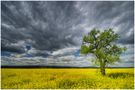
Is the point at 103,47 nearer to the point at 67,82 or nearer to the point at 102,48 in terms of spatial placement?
the point at 102,48

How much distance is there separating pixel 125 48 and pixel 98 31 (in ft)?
13.1

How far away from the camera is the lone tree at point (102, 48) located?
23.4 metres

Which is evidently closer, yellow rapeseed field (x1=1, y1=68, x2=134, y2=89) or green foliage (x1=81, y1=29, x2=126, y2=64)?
yellow rapeseed field (x1=1, y1=68, x2=134, y2=89)

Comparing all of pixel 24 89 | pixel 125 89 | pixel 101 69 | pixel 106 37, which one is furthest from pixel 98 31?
pixel 24 89

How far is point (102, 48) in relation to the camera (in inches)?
931

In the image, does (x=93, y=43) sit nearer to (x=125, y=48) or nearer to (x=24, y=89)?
(x=125, y=48)

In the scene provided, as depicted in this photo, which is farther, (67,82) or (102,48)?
(102,48)

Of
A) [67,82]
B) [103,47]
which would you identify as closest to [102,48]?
[103,47]

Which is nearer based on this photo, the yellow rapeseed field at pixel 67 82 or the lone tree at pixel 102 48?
the yellow rapeseed field at pixel 67 82

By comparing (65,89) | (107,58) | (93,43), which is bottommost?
(65,89)

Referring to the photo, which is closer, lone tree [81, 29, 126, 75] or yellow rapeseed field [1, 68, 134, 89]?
yellow rapeseed field [1, 68, 134, 89]

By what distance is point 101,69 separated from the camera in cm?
2422

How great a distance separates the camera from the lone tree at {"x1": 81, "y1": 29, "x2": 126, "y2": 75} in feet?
76.6

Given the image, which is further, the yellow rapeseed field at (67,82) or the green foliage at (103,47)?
the green foliage at (103,47)
